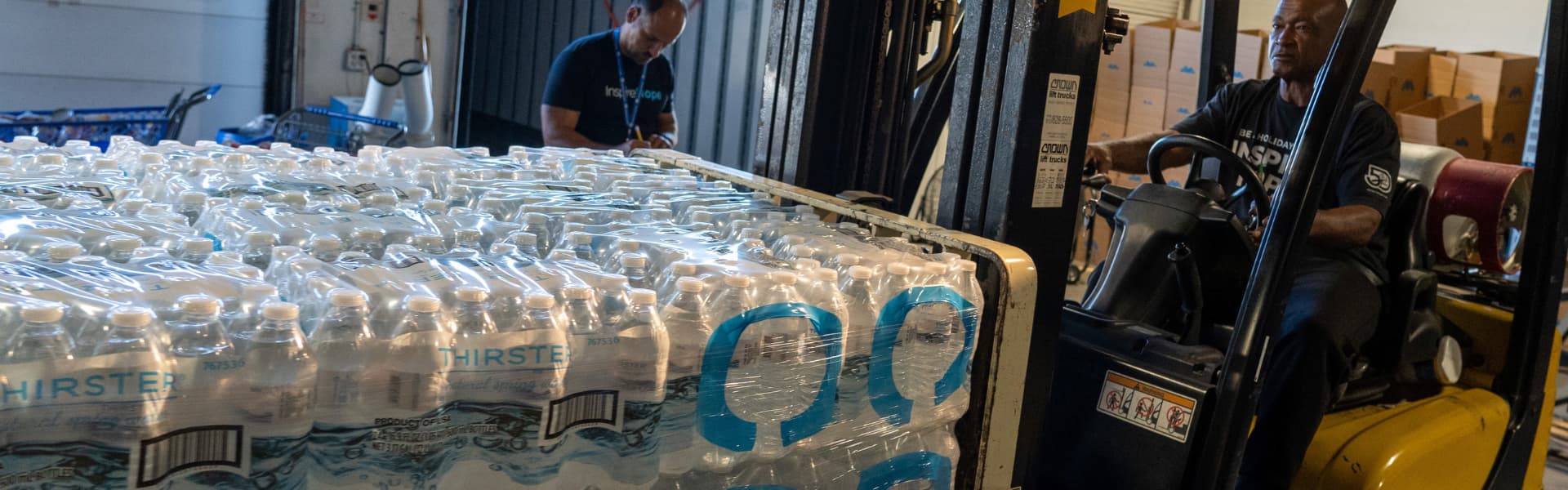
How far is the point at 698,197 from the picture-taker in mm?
3102

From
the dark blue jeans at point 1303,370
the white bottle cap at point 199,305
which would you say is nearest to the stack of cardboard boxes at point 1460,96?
the dark blue jeans at point 1303,370

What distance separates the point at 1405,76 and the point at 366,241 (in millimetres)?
9379

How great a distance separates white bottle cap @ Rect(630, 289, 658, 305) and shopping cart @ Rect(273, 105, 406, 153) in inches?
214

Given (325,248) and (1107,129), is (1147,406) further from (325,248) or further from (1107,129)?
(1107,129)

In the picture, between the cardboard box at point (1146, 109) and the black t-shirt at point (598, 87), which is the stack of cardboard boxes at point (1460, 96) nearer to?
the cardboard box at point (1146, 109)

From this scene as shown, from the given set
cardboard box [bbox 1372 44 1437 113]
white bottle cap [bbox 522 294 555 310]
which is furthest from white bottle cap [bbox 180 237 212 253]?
cardboard box [bbox 1372 44 1437 113]

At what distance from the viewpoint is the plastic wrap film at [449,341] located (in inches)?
61.7

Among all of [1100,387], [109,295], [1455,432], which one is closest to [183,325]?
[109,295]

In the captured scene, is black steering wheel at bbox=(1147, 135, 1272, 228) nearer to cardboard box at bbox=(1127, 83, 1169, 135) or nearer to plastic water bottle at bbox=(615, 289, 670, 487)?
A: plastic water bottle at bbox=(615, 289, 670, 487)

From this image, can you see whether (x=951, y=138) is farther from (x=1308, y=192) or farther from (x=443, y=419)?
(x=443, y=419)

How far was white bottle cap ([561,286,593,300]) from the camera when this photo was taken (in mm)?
1955

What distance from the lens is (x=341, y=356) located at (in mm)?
1717

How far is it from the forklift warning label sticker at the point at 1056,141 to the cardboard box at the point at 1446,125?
7.34 m

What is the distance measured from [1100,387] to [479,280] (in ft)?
5.26
